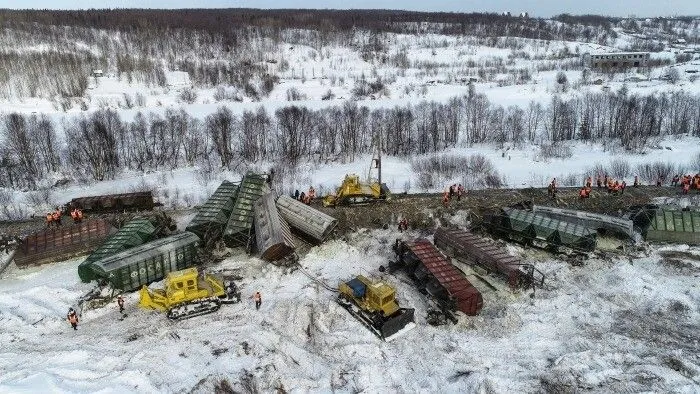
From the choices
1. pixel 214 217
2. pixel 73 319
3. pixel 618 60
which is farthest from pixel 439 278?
pixel 618 60

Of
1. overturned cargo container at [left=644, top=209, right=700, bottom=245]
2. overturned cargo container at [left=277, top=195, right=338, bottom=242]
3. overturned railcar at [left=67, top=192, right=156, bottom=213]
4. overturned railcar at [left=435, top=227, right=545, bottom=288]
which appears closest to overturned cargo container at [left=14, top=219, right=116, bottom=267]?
overturned railcar at [left=67, top=192, right=156, bottom=213]

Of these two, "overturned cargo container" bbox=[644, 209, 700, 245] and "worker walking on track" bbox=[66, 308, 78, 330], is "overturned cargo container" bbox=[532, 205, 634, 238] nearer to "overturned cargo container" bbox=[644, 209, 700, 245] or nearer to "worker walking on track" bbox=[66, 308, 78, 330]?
"overturned cargo container" bbox=[644, 209, 700, 245]

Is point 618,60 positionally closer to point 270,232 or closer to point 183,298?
point 270,232

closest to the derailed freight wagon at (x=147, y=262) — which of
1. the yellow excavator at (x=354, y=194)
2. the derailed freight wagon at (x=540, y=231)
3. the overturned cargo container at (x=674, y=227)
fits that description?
the yellow excavator at (x=354, y=194)

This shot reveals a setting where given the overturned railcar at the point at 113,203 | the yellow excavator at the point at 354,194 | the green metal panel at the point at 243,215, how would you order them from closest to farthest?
the green metal panel at the point at 243,215, the yellow excavator at the point at 354,194, the overturned railcar at the point at 113,203

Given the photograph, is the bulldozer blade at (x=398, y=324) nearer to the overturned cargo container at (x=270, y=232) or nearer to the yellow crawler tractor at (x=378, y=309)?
the yellow crawler tractor at (x=378, y=309)

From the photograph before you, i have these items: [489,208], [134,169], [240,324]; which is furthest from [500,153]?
[240,324]
